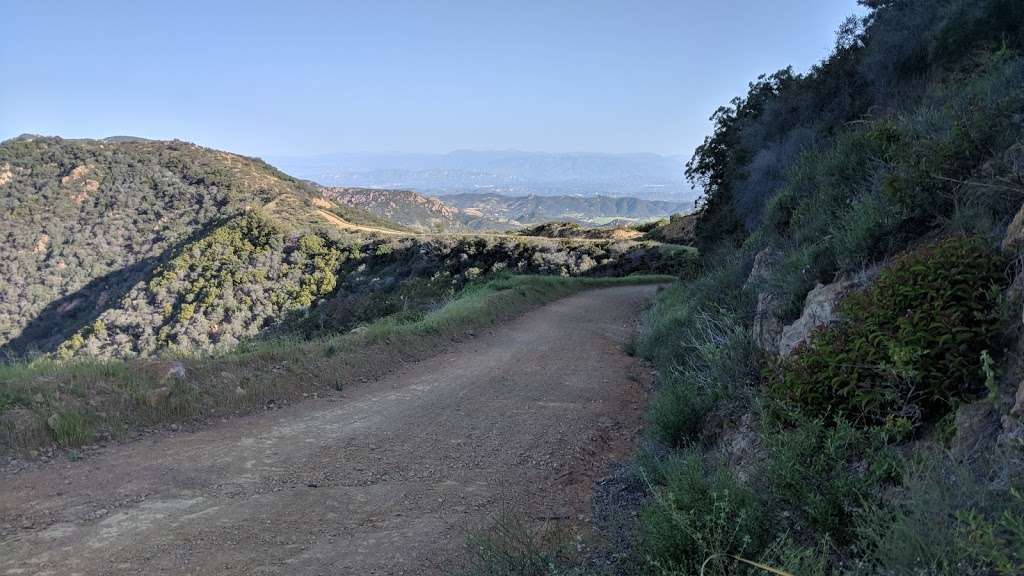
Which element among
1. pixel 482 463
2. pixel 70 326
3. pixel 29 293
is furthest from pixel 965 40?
pixel 29 293

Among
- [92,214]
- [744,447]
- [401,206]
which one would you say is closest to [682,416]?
[744,447]

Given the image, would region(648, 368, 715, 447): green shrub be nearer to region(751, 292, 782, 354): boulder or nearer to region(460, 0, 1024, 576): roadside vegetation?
region(460, 0, 1024, 576): roadside vegetation

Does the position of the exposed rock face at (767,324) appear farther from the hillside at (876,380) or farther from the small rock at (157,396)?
the small rock at (157,396)

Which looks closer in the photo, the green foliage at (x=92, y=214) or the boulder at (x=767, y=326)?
the boulder at (x=767, y=326)

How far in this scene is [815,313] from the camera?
488 centimetres

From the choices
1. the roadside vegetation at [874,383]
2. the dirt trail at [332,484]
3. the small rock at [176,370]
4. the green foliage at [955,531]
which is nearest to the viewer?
the green foliage at [955,531]

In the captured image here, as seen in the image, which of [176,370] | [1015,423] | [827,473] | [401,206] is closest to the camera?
[1015,423]

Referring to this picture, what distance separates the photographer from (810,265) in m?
5.78

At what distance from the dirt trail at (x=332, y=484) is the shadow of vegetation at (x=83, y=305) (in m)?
40.4

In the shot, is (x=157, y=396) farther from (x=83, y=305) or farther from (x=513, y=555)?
(x=83, y=305)

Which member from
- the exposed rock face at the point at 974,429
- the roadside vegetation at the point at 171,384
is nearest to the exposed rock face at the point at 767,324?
the exposed rock face at the point at 974,429

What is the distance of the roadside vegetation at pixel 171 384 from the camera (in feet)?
18.5

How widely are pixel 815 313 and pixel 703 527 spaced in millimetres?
2706

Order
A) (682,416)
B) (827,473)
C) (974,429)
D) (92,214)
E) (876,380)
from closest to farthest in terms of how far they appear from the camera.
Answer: (974,429), (827,473), (876,380), (682,416), (92,214)
